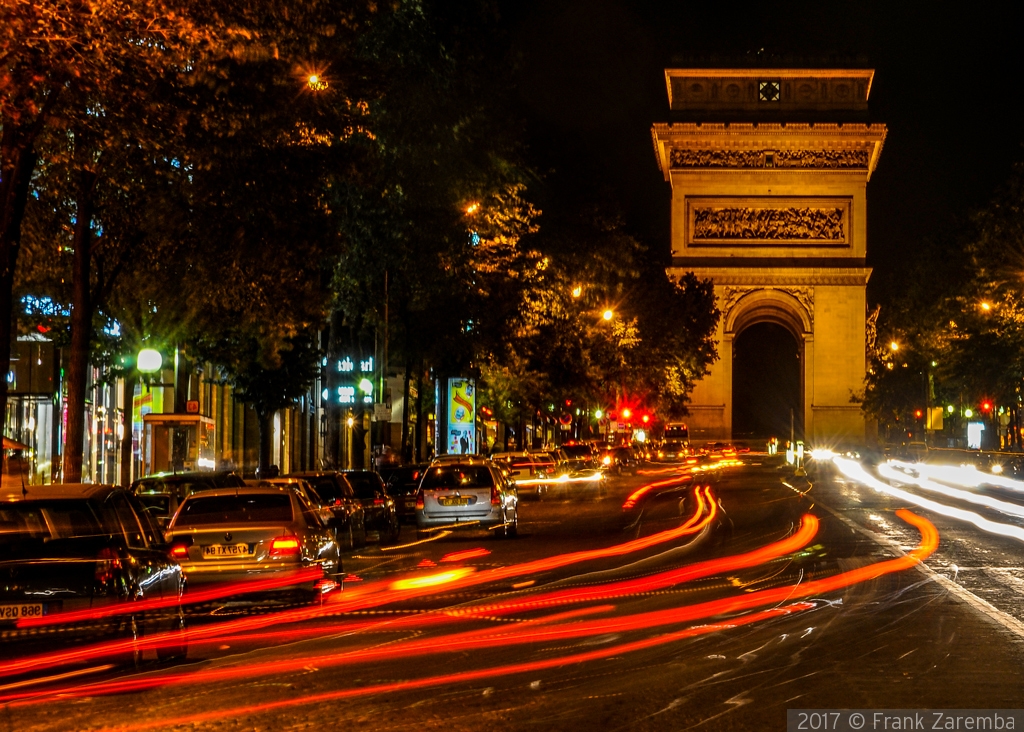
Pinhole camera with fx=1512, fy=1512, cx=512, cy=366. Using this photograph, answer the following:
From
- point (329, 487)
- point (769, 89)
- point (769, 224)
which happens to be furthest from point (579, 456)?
point (769, 89)

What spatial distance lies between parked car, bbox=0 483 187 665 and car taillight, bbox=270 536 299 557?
12.5 ft

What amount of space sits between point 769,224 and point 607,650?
2926 inches

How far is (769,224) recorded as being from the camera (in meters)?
83.6

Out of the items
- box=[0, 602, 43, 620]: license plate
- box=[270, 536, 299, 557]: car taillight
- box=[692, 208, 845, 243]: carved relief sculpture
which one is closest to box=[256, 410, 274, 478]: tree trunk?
box=[270, 536, 299, 557]: car taillight

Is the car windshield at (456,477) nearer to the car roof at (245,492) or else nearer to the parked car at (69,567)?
the car roof at (245,492)

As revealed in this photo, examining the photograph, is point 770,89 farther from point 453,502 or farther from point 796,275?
point 453,502

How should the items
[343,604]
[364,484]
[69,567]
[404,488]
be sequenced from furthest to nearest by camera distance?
1. [404,488]
2. [364,484]
3. [343,604]
4. [69,567]

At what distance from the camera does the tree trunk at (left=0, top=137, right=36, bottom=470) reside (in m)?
15.9

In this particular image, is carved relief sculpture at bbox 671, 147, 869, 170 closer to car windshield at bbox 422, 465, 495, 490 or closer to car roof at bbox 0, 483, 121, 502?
car windshield at bbox 422, 465, 495, 490

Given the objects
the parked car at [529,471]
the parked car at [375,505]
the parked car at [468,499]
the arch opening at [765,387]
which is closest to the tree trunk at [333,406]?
the parked car at [529,471]

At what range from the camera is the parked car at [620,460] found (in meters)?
60.7

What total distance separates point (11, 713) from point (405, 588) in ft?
26.8

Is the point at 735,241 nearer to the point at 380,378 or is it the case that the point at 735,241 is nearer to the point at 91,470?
the point at 380,378

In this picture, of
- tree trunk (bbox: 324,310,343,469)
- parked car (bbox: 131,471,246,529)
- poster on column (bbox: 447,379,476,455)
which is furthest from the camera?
poster on column (bbox: 447,379,476,455)
